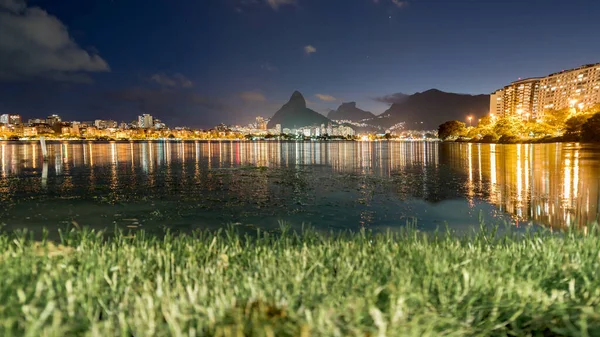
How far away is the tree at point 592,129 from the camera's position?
8275 centimetres

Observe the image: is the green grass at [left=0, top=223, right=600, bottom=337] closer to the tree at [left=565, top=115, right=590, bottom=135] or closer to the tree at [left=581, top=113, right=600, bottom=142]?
the tree at [left=581, top=113, right=600, bottom=142]

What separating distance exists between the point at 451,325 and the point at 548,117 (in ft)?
481

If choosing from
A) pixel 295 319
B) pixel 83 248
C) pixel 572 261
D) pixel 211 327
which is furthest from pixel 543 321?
pixel 83 248

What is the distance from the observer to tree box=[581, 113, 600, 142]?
8275 centimetres

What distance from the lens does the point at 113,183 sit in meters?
25.9

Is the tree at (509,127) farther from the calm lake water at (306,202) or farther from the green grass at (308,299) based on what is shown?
the green grass at (308,299)

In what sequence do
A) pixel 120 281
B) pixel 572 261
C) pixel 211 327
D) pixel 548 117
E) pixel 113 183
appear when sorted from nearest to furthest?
pixel 211 327
pixel 120 281
pixel 572 261
pixel 113 183
pixel 548 117

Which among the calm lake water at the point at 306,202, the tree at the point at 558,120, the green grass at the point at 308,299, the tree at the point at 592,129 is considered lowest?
the calm lake water at the point at 306,202

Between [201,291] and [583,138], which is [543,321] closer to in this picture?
[201,291]

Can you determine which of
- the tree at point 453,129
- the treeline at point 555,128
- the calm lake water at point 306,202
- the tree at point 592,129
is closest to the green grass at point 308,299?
the calm lake water at point 306,202

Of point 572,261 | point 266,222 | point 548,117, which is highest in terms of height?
point 548,117

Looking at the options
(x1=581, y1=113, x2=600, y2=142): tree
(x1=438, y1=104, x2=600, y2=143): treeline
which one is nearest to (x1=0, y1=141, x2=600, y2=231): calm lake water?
(x1=581, y1=113, x2=600, y2=142): tree

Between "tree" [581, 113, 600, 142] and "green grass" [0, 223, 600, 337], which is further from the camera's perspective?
"tree" [581, 113, 600, 142]

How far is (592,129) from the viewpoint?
84188 mm
